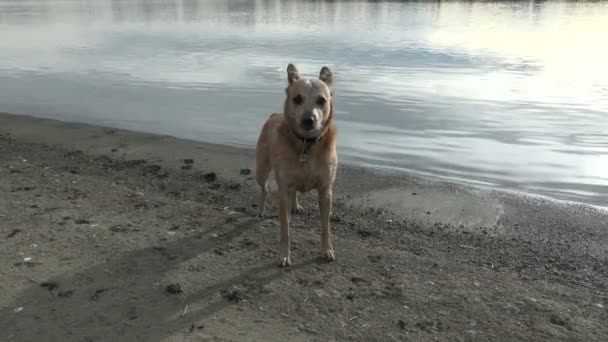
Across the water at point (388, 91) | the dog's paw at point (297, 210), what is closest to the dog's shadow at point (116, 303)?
the dog's paw at point (297, 210)

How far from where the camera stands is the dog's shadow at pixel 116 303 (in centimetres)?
334

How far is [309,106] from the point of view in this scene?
427 centimetres

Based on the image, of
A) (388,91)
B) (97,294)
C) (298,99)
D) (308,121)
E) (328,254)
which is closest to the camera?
(97,294)

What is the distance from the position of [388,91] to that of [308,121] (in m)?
8.48

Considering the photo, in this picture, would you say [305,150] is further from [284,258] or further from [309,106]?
[284,258]

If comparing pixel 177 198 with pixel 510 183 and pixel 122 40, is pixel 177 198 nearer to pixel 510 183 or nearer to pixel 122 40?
pixel 510 183

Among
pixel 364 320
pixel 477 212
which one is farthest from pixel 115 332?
pixel 477 212

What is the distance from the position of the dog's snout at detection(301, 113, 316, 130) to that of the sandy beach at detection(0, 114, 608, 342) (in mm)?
1244

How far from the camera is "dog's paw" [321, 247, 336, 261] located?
455 centimetres

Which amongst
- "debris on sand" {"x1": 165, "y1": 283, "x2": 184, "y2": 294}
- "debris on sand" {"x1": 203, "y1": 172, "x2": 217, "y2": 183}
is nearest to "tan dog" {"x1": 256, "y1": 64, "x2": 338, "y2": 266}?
"debris on sand" {"x1": 165, "y1": 283, "x2": 184, "y2": 294}

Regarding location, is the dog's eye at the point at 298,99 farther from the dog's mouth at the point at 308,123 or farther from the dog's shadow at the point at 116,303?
the dog's shadow at the point at 116,303

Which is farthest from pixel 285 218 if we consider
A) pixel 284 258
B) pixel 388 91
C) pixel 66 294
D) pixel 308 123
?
pixel 388 91

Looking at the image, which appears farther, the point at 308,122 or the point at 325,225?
the point at 325,225

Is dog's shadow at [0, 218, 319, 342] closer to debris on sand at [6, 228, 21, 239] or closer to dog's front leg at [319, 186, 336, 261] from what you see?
dog's front leg at [319, 186, 336, 261]
